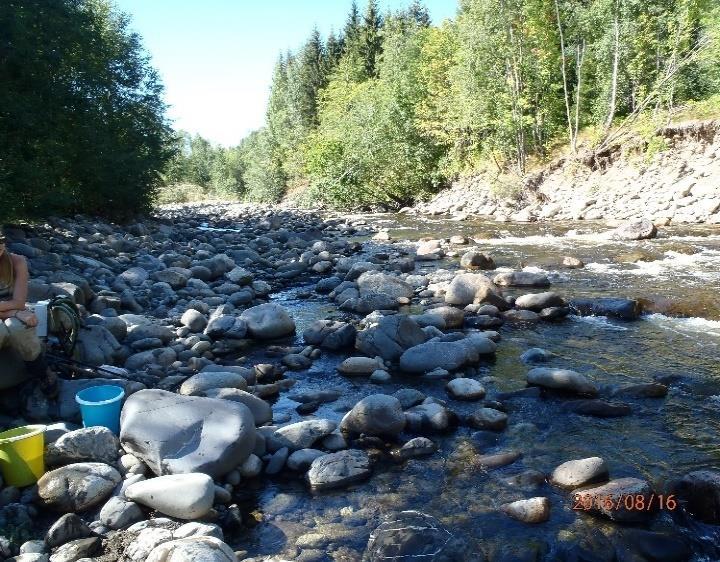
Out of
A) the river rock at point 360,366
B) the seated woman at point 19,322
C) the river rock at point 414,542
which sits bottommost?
the river rock at point 414,542

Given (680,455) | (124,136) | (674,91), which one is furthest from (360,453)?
(674,91)

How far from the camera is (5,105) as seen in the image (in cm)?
1268

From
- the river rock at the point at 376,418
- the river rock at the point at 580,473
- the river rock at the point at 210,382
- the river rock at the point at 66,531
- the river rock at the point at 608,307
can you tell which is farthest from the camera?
the river rock at the point at 608,307

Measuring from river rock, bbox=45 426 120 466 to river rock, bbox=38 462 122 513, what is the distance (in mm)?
187

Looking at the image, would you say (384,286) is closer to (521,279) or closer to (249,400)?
(521,279)

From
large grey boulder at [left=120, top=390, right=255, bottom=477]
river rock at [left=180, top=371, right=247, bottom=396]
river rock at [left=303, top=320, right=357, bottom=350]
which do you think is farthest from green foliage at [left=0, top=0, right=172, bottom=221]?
large grey boulder at [left=120, top=390, right=255, bottom=477]

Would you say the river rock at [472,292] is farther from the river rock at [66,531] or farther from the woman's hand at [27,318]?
the river rock at [66,531]

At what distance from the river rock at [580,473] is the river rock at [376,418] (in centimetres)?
146

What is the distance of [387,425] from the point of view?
515cm

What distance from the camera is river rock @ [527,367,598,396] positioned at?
5.94 m

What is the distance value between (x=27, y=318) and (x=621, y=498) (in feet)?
16.6

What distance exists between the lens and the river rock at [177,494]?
12.5ft

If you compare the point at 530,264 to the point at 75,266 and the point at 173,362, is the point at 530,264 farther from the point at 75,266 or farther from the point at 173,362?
the point at 75,266

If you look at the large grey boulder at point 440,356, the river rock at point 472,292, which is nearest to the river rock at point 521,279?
the river rock at point 472,292
